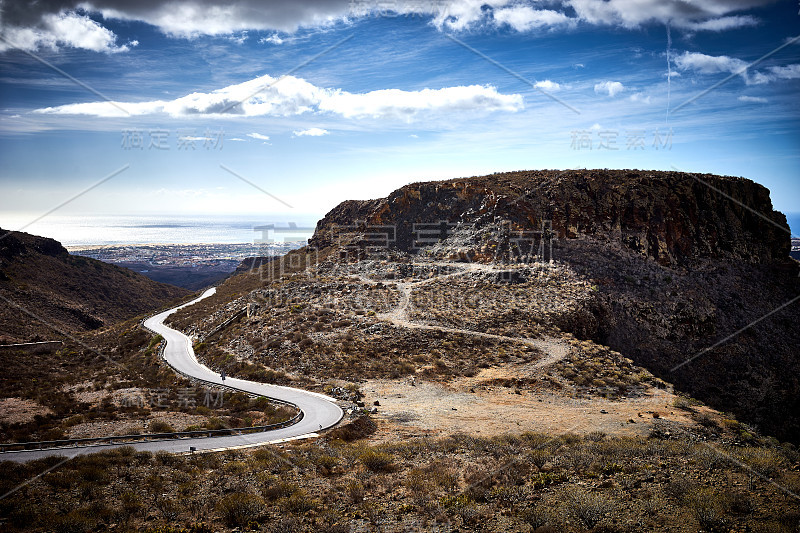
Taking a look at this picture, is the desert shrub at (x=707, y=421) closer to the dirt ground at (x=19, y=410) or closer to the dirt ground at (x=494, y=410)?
the dirt ground at (x=494, y=410)

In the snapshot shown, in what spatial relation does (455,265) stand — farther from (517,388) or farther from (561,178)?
(517,388)

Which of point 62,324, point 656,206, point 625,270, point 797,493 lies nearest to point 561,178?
point 656,206

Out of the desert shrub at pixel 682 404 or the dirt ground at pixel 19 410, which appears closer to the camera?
the dirt ground at pixel 19 410

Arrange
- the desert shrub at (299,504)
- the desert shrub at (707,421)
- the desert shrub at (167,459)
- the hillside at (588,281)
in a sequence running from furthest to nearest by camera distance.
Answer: the hillside at (588,281) < the desert shrub at (707,421) < the desert shrub at (167,459) < the desert shrub at (299,504)

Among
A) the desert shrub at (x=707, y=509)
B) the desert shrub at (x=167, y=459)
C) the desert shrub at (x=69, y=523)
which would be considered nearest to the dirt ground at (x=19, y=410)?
the desert shrub at (x=167, y=459)

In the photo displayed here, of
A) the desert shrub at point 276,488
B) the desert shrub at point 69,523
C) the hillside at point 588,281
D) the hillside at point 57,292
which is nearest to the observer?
the desert shrub at point 69,523

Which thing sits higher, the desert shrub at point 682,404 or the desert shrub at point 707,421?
the desert shrub at point 707,421

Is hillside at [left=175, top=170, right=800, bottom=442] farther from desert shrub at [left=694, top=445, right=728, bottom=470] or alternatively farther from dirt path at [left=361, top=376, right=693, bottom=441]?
desert shrub at [left=694, top=445, right=728, bottom=470]
